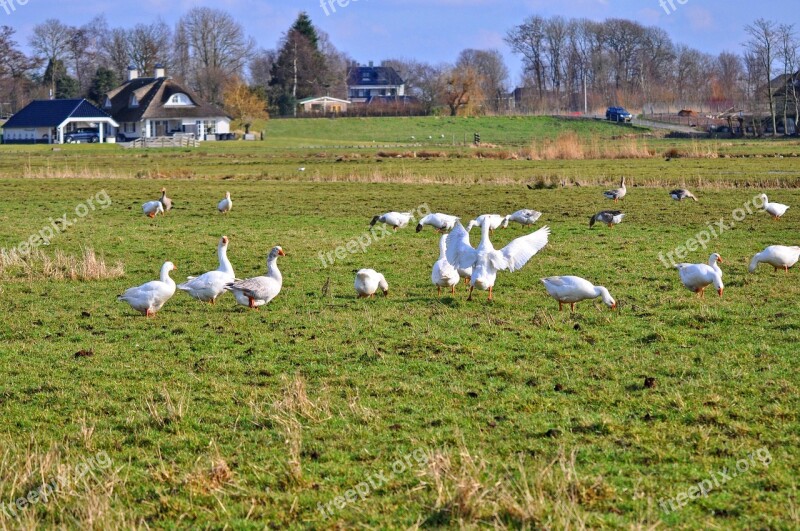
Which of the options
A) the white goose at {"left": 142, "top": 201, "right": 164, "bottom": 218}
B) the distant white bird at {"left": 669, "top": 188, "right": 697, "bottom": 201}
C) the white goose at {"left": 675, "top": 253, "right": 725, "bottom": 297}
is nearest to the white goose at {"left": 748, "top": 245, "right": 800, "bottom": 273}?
the white goose at {"left": 675, "top": 253, "right": 725, "bottom": 297}

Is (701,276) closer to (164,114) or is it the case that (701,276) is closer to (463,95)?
(164,114)

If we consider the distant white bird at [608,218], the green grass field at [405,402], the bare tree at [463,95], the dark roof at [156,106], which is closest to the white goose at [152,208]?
the green grass field at [405,402]

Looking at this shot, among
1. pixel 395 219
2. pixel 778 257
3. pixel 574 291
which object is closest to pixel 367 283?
pixel 574 291

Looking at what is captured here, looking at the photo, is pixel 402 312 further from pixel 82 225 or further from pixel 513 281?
pixel 82 225

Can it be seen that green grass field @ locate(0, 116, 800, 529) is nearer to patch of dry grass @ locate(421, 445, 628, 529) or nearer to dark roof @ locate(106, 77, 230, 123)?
patch of dry grass @ locate(421, 445, 628, 529)

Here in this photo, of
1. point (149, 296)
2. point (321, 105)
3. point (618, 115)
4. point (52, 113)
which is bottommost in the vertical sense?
point (149, 296)

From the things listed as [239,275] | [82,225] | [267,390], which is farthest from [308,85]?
[267,390]

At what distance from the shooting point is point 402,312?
45.0ft

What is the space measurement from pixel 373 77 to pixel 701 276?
159 meters

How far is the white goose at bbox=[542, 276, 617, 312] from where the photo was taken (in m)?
13.2

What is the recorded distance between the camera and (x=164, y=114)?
96.4m

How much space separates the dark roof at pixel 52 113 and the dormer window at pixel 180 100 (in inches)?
273

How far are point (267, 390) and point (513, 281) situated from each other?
7459 millimetres

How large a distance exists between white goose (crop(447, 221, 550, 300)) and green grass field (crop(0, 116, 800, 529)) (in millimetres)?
524
